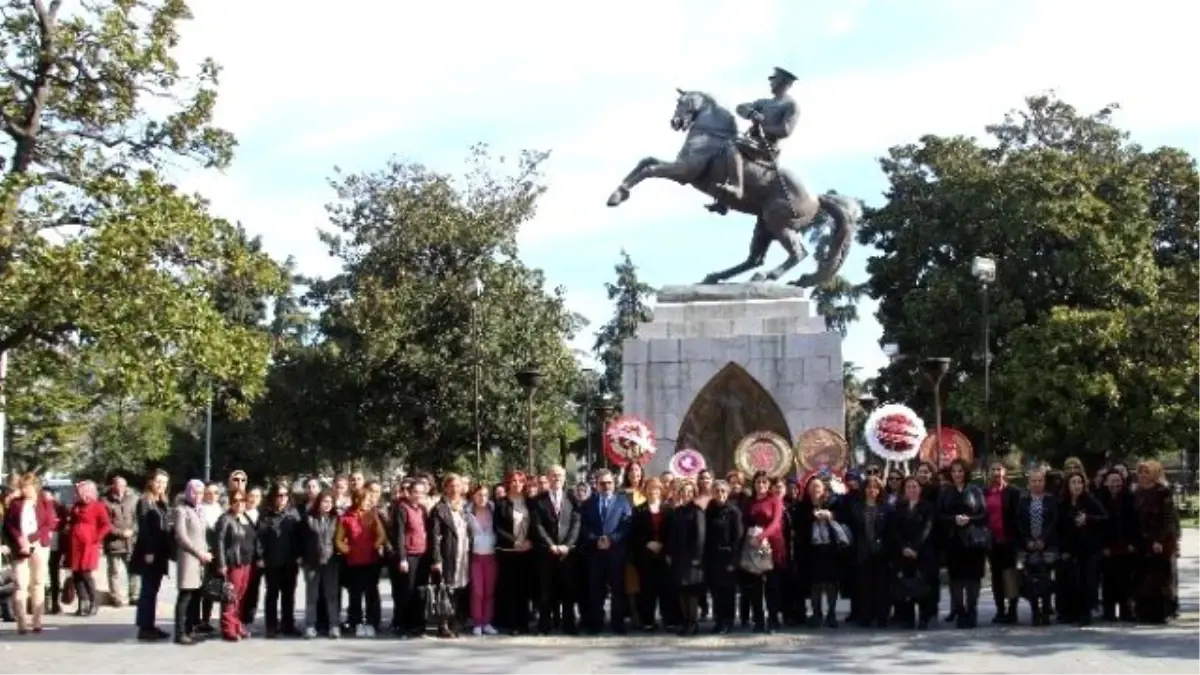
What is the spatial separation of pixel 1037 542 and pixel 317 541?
6412 mm

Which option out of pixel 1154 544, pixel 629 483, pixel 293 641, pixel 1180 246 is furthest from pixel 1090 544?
pixel 1180 246

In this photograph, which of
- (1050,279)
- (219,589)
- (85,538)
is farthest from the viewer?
(1050,279)

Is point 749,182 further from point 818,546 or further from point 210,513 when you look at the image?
point 210,513

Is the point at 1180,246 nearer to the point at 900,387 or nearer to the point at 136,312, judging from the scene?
the point at 900,387

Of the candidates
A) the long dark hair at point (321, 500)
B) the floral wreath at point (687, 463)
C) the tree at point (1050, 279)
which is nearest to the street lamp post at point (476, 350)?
the floral wreath at point (687, 463)

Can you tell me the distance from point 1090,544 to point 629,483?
4.26 metres

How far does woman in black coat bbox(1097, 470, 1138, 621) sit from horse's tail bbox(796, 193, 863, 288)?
7334 mm

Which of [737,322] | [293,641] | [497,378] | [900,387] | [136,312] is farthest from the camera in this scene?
[900,387]

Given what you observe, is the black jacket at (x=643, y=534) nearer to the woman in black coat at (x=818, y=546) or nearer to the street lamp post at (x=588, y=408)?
the woman in black coat at (x=818, y=546)

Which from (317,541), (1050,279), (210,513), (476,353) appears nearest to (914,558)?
(317,541)

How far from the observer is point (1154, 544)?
38.9 feet

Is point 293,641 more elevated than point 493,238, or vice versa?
point 493,238

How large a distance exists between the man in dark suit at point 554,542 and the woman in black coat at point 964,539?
10.9ft

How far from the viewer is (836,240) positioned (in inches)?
761
